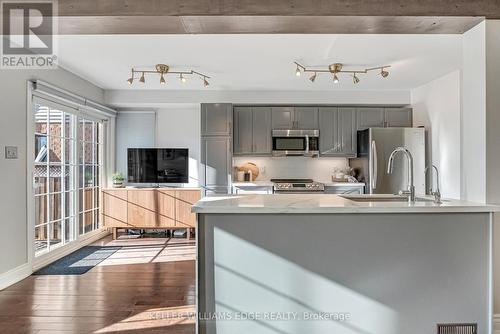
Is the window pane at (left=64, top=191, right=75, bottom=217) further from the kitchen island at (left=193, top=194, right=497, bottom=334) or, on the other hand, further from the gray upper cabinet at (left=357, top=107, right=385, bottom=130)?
the gray upper cabinet at (left=357, top=107, right=385, bottom=130)

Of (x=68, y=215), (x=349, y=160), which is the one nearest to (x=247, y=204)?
(x=68, y=215)

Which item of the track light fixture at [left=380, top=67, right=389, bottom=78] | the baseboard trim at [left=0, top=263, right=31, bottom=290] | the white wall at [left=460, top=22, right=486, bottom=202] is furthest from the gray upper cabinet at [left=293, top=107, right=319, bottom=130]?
the baseboard trim at [left=0, top=263, right=31, bottom=290]

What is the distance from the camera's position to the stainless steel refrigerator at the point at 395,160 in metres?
5.01

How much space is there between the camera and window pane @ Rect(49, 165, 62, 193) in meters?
4.29

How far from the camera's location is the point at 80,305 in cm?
Result: 295

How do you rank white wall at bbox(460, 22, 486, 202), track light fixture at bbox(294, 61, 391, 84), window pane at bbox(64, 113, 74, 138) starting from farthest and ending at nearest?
window pane at bbox(64, 113, 74, 138) < track light fixture at bbox(294, 61, 391, 84) < white wall at bbox(460, 22, 486, 202)

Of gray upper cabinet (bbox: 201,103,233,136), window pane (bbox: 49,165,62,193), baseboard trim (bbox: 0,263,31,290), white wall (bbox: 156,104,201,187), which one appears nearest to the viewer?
baseboard trim (bbox: 0,263,31,290)

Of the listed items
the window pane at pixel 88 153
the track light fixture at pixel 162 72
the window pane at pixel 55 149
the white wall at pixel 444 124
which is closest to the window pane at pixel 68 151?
the window pane at pixel 55 149

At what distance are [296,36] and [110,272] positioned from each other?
10.4 ft

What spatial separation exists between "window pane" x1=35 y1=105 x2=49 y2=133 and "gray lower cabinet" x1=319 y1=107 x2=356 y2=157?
3.90 metres

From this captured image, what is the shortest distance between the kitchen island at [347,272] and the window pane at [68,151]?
331 centimetres

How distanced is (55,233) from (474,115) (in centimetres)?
468

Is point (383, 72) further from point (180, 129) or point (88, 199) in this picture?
point (88, 199)

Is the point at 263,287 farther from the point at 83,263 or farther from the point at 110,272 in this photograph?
the point at 83,263
